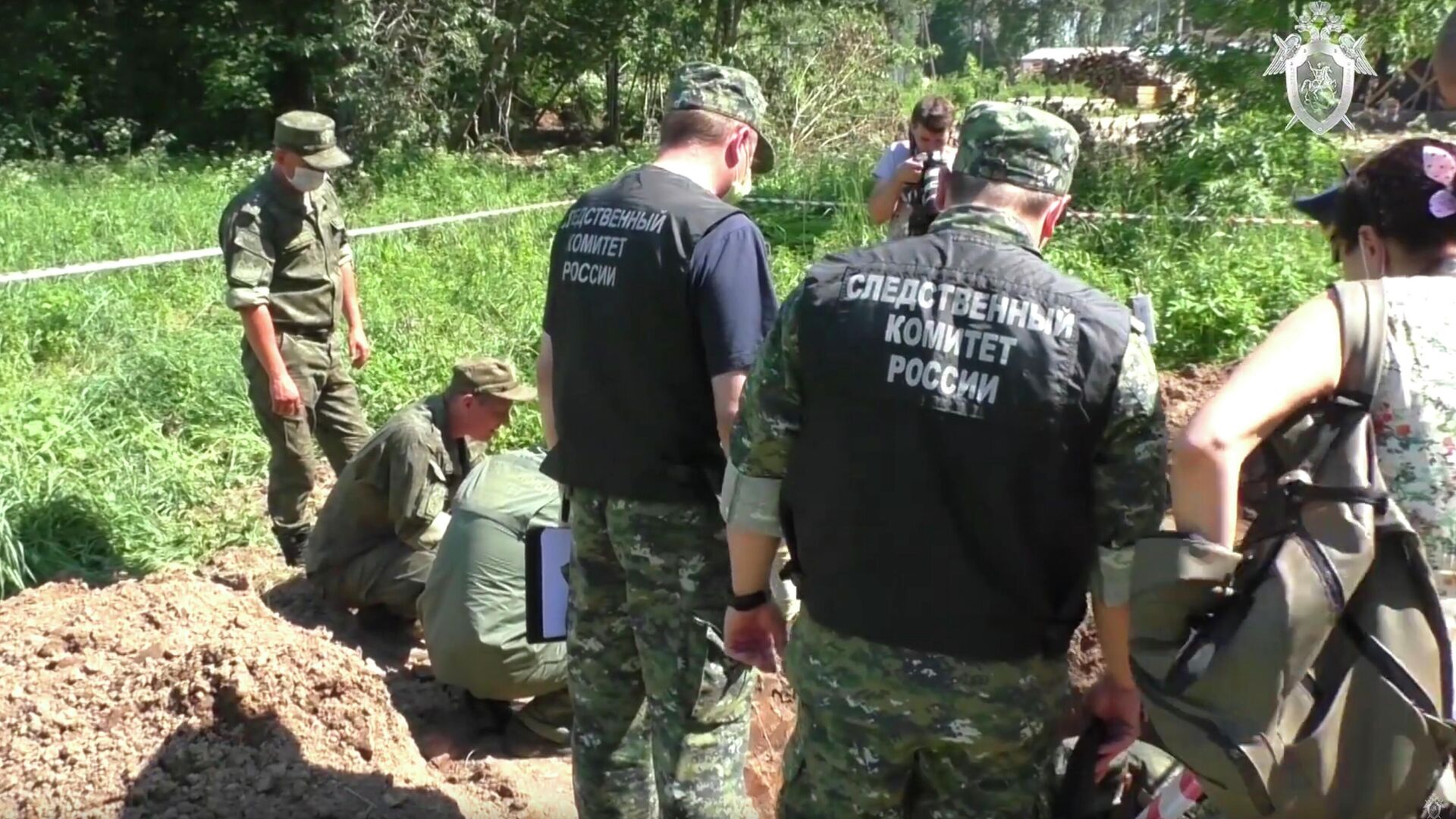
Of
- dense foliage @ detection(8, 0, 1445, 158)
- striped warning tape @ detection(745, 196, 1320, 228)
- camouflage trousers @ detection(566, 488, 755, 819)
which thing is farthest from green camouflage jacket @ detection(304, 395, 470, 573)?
dense foliage @ detection(8, 0, 1445, 158)

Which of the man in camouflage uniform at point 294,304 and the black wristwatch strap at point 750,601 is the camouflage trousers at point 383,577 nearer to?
the man in camouflage uniform at point 294,304

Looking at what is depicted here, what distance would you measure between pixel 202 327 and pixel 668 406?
5.74 metres

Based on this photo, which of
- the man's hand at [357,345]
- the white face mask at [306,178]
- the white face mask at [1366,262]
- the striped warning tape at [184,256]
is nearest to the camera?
the white face mask at [1366,262]

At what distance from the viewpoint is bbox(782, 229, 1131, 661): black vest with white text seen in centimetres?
202

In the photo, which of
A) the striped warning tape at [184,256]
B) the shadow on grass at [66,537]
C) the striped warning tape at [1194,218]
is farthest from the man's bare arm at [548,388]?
the striped warning tape at [1194,218]

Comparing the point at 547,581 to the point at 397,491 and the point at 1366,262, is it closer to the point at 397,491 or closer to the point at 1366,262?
the point at 397,491

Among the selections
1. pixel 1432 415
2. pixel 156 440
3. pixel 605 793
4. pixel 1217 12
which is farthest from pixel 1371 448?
pixel 1217 12

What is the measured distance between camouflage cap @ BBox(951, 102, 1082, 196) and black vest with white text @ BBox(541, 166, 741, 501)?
0.74 metres

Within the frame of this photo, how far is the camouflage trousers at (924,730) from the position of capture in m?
2.14

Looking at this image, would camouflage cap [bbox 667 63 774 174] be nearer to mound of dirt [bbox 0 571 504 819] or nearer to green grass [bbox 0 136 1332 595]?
mound of dirt [bbox 0 571 504 819]

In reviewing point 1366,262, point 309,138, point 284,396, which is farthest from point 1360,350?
point 309,138

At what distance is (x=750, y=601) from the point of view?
8.06 feet

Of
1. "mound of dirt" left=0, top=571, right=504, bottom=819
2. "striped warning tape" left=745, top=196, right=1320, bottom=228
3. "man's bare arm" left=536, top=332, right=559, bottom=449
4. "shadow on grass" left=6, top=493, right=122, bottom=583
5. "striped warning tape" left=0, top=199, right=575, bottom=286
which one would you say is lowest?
"shadow on grass" left=6, top=493, right=122, bottom=583

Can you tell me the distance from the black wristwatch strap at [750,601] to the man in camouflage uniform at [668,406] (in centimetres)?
45
